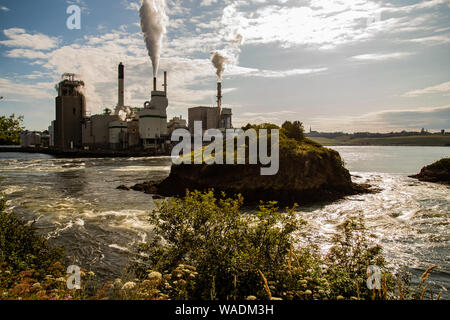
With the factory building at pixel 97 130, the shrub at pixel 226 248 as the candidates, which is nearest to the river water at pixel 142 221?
the shrub at pixel 226 248

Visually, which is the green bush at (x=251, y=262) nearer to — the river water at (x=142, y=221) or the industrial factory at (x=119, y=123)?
the river water at (x=142, y=221)

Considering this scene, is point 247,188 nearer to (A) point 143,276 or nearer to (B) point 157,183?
(B) point 157,183

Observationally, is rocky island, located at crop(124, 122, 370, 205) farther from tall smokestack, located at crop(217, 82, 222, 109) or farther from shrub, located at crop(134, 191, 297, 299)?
tall smokestack, located at crop(217, 82, 222, 109)

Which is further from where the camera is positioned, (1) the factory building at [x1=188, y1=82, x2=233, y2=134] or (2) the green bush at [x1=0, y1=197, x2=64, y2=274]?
(1) the factory building at [x1=188, y1=82, x2=233, y2=134]

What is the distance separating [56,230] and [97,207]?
22.2 ft

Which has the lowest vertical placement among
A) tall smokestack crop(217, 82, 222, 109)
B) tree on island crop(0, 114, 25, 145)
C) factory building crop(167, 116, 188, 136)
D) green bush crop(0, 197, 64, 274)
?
green bush crop(0, 197, 64, 274)

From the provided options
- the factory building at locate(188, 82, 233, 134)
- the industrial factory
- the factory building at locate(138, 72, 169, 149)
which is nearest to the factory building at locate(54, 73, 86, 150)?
the industrial factory

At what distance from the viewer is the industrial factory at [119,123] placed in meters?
106

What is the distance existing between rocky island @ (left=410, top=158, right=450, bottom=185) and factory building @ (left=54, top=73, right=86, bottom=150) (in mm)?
113341

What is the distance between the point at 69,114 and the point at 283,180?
10735 centimetres

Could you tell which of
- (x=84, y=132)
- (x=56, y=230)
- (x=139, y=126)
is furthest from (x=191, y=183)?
(x=84, y=132)

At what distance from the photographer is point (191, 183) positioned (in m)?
29.8

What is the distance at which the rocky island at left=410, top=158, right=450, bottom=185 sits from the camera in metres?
40.6

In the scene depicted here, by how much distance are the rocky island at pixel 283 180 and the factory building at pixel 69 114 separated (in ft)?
306
